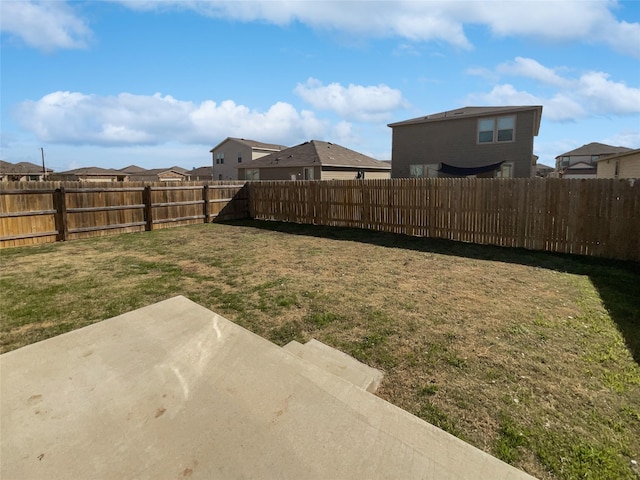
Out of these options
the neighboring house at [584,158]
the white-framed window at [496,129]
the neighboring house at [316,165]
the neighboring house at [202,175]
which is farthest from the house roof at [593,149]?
the neighboring house at [202,175]

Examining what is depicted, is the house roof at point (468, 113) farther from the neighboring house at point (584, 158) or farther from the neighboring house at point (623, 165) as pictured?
the neighboring house at point (584, 158)

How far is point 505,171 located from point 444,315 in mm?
17019

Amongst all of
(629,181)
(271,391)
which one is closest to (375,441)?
(271,391)

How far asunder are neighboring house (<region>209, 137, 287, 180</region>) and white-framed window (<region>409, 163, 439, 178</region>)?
24022 millimetres

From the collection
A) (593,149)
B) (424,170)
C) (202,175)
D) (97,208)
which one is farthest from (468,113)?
(202,175)

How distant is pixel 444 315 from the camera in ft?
14.6

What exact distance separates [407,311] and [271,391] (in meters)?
2.67

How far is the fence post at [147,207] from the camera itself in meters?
12.1

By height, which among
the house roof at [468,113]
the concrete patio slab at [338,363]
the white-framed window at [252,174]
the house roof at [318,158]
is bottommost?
the concrete patio slab at [338,363]

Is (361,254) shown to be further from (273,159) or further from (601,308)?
(273,159)

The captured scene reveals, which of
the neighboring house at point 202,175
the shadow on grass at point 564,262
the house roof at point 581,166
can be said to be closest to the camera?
the shadow on grass at point 564,262

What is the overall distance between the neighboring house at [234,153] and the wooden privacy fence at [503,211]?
3149cm

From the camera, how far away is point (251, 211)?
1576 centimetres

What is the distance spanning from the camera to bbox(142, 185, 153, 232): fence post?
478 inches
